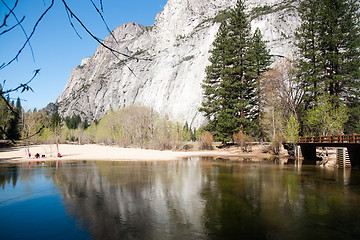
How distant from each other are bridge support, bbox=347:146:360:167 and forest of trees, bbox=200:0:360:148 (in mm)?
6918

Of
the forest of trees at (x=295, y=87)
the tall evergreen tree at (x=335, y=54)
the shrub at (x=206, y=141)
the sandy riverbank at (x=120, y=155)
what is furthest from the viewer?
the shrub at (x=206, y=141)

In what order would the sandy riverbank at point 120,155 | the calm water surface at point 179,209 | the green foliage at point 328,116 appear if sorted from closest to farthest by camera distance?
the calm water surface at point 179,209, the green foliage at point 328,116, the sandy riverbank at point 120,155

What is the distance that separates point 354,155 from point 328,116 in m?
7.75

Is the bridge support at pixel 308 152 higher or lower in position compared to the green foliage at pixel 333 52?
lower

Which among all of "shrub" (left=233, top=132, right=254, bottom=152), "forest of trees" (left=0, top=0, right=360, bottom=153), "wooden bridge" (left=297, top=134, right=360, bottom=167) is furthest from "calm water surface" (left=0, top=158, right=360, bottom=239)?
"shrub" (left=233, top=132, right=254, bottom=152)

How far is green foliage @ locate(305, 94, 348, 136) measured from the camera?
34.0 meters

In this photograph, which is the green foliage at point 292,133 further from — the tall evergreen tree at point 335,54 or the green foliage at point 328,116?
the tall evergreen tree at point 335,54

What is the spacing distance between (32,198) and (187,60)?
112623 millimetres

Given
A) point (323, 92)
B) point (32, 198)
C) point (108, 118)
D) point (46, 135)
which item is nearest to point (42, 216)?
point (32, 198)

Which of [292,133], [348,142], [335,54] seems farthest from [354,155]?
[335,54]

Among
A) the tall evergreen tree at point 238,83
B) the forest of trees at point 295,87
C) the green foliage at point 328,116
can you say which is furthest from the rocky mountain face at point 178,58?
the green foliage at point 328,116

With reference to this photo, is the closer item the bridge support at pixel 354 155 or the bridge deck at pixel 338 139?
the bridge deck at pixel 338 139

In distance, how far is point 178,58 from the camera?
5017 inches

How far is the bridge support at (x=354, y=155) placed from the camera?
27547 mm
